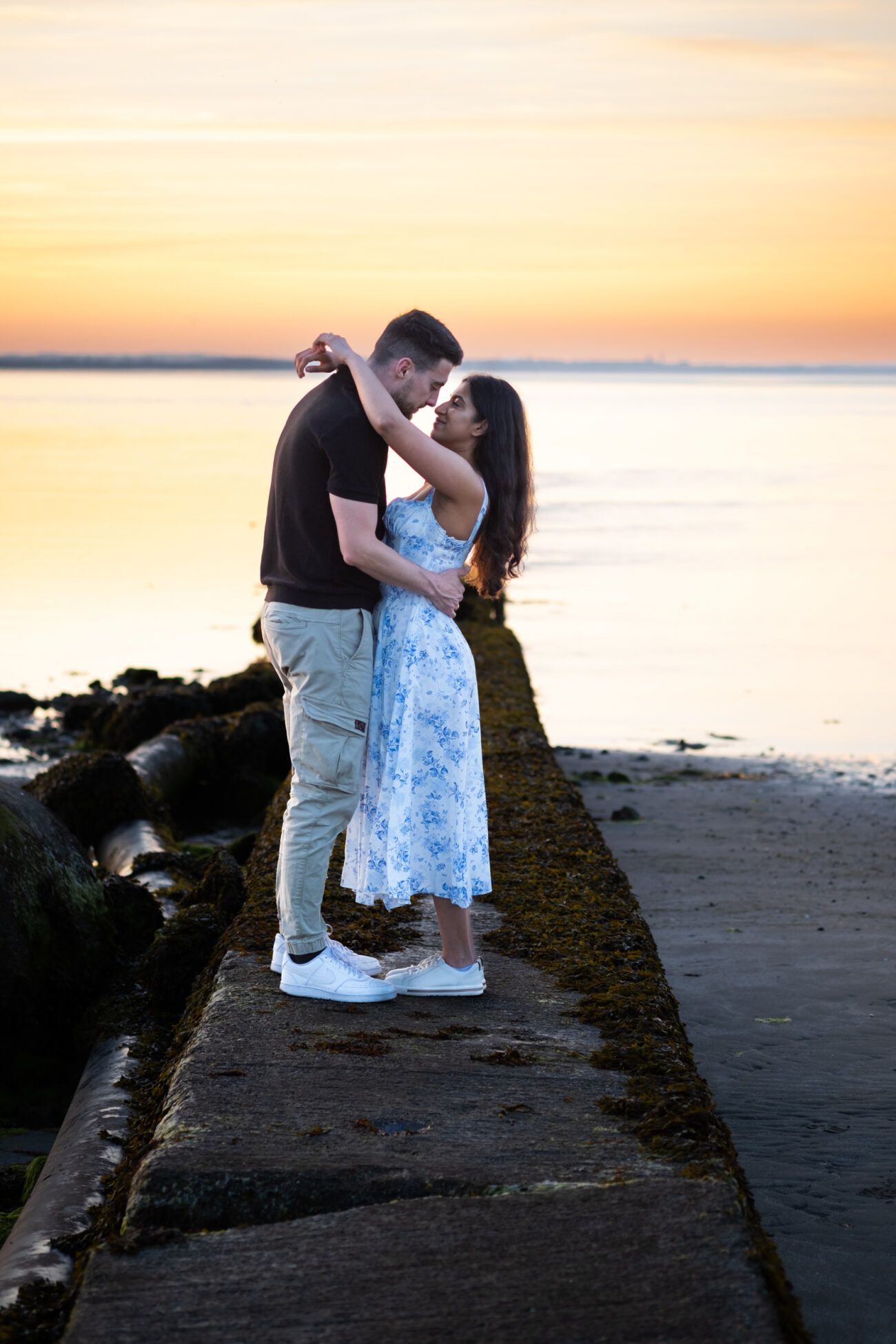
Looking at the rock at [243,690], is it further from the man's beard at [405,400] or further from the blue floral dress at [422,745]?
the man's beard at [405,400]

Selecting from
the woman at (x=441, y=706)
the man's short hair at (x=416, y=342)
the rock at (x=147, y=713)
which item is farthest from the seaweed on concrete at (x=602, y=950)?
the rock at (x=147, y=713)

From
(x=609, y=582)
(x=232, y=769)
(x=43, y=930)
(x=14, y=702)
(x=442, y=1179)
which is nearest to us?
(x=442, y=1179)

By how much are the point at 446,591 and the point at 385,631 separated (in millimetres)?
265

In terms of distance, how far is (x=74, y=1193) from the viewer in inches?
155

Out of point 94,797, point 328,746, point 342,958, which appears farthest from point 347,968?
point 94,797

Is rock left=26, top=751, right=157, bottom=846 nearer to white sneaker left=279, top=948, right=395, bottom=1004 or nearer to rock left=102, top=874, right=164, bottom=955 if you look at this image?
rock left=102, top=874, right=164, bottom=955

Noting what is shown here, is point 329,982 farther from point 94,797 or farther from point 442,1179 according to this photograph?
point 94,797

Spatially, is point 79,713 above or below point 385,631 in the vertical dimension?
below

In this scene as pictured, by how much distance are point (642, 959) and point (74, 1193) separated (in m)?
2.13

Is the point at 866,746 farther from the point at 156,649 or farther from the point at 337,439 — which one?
the point at 337,439

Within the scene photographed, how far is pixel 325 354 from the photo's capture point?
461 centimetres

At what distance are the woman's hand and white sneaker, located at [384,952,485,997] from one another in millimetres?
2090

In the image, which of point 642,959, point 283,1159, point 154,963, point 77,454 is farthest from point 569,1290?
point 77,454

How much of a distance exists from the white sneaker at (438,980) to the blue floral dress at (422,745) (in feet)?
0.81
